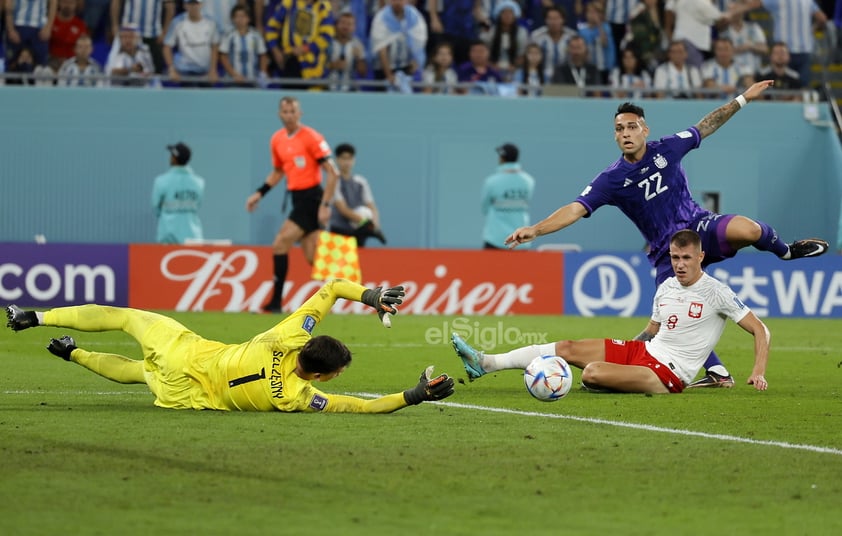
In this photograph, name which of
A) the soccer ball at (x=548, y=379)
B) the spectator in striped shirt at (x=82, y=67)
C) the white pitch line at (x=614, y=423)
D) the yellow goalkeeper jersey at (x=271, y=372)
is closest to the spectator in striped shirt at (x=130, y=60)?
the spectator in striped shirt at (x=82, y=67)

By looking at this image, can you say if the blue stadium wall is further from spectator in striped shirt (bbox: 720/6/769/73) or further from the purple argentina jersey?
the purple argentina jersey

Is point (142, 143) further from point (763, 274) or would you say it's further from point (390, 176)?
point (763, 274)

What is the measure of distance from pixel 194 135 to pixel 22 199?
2.83m

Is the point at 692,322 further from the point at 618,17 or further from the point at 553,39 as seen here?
the point at 618,17

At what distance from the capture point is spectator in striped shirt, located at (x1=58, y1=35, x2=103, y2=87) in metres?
21.7

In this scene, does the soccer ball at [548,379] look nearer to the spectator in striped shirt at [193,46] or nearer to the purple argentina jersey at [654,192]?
the purple argentina jersey at [654,192]

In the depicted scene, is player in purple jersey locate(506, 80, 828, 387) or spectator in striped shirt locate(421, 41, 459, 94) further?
spectator in striped shirt locate(421, 41, 459, 94)

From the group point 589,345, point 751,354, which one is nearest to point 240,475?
point 589,345

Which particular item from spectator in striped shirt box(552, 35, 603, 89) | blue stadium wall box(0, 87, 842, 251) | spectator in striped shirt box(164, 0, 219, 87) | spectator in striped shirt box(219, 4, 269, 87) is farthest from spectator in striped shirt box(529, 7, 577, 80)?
spectator in striped shirt box(164, 0, 219, 87)

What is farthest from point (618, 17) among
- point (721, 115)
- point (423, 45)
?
point (721, 115)

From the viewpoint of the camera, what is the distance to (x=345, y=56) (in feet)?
74.1

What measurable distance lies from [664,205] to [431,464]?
476 cm

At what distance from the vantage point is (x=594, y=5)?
77.3 feet

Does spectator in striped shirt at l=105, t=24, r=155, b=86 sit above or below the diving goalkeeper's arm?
above
